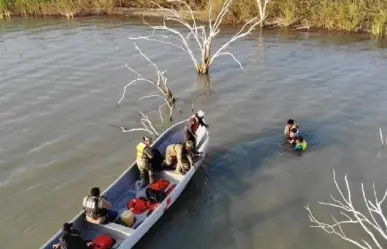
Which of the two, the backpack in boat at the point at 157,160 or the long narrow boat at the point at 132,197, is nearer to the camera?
the long narrow boat at the point at 132,197

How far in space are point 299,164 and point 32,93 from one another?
43.6 feet

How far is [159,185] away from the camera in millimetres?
13133

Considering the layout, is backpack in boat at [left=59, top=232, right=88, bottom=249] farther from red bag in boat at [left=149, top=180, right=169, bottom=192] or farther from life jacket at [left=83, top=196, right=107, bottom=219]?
red bag in boat at [left=149, top=180, right=169, bottom=192]

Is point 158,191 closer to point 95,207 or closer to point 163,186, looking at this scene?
point 163,186

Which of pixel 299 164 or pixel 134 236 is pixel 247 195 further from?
pixel 134 236

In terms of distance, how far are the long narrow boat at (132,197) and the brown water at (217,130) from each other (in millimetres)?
647

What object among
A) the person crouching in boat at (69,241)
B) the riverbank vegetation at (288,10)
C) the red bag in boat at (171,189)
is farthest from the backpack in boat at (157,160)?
the riverbank vegetation at (288,10)

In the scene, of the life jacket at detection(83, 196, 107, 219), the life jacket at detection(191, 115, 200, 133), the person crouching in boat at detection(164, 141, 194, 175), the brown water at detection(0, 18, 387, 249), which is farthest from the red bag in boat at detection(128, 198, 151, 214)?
the life jacket at detection(191, 115, 200, 133)

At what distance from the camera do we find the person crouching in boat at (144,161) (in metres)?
13.1

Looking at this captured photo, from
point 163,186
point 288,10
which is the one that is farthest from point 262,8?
point 163,186

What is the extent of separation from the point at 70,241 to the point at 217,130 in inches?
351

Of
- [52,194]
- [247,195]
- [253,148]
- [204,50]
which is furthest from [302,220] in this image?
[204,50]

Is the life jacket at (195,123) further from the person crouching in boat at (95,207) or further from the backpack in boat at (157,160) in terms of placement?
the person crouching in boat at (95,207)

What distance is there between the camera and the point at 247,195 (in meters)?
13.5
